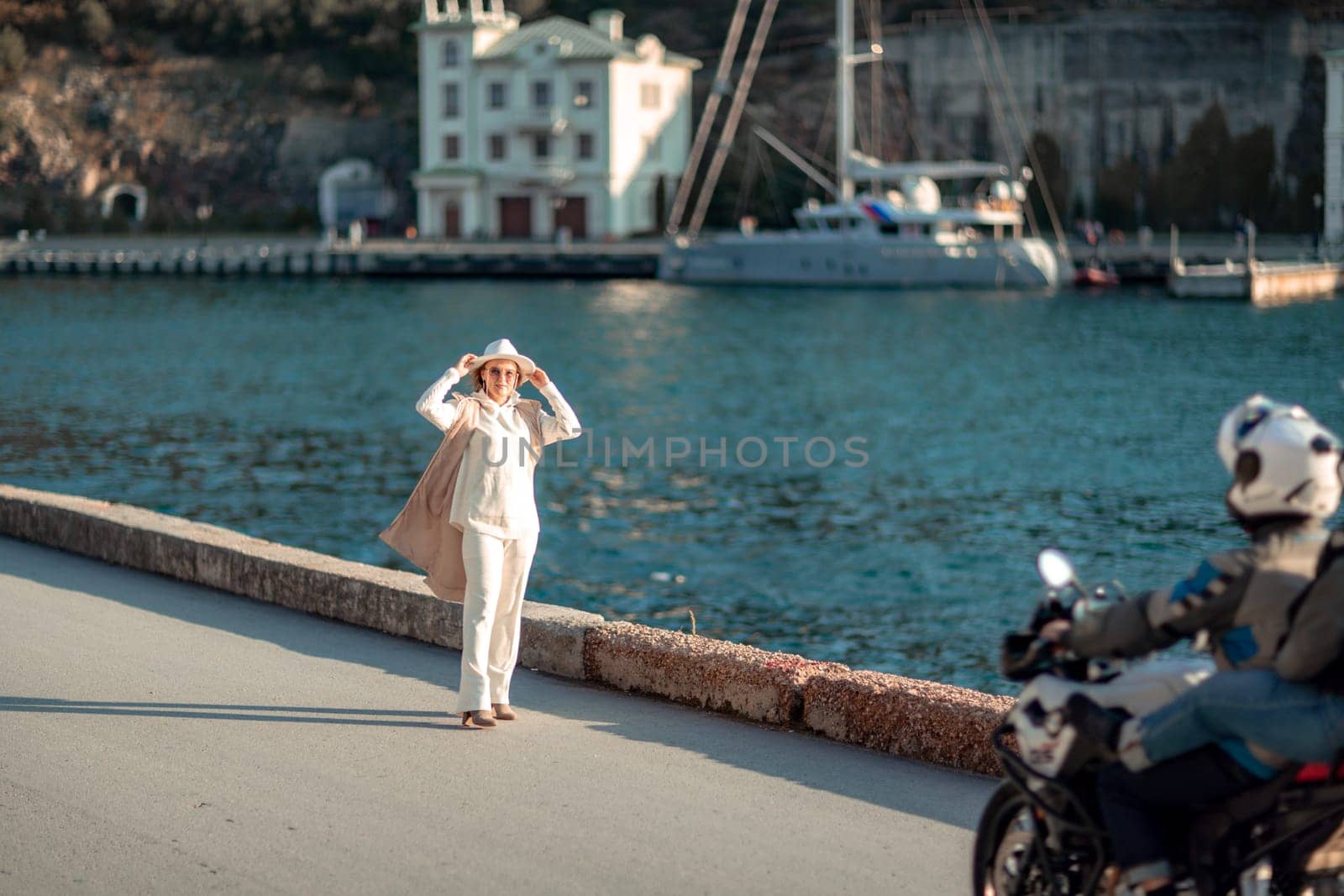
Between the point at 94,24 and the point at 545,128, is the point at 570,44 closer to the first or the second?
the point at 545,128

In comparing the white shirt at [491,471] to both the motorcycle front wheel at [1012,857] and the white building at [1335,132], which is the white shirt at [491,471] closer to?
the motorcycle front wheel at [1012,857]

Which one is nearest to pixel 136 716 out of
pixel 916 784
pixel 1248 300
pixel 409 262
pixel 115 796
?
pixel 115 796

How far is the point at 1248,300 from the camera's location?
61500 millimetres

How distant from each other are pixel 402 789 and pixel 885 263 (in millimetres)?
62721

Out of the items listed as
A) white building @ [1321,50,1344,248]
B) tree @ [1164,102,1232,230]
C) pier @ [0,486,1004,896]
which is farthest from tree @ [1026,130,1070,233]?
pier @ [0,486,1004,896]

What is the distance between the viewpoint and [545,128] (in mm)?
82250

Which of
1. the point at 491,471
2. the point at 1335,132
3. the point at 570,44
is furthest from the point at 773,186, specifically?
the point at 491,471

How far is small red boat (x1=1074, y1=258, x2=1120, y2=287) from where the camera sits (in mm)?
67312

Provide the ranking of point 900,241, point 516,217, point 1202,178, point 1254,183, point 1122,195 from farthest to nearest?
point 516,217 < point 1122,195 < point 1202,178 < point 1254,183 < point 900,241

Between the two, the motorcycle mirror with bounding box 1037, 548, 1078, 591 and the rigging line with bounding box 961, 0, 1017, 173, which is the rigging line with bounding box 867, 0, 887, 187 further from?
the motorcycle mirror with bounding box 1037, 548, 1078, 591

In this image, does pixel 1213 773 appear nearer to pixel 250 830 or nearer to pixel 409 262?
pixel 250 830

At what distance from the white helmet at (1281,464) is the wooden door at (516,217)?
80.9 metres

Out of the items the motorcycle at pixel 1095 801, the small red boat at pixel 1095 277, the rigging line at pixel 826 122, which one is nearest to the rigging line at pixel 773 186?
the rigging line at pixel 826 122

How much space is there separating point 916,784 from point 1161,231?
77.9 metres
